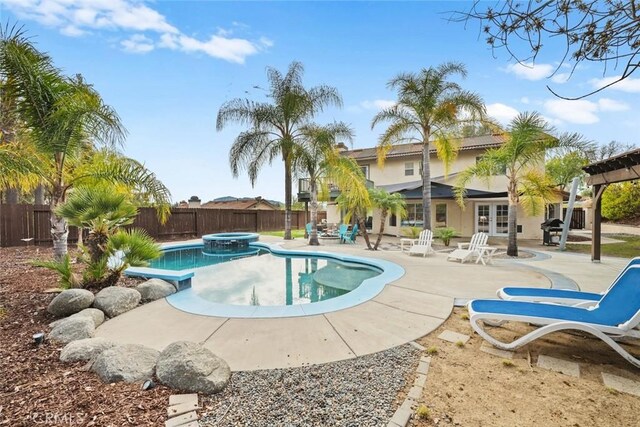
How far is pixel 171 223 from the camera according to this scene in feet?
61.9

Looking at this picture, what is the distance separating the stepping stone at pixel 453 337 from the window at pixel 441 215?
15608 mm

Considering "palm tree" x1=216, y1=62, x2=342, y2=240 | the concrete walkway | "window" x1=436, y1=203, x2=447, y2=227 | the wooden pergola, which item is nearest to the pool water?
the concrete walkway

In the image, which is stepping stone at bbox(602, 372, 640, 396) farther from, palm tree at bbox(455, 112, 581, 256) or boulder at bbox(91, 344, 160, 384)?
palm tree at bbox(455, 112, 581, 256)

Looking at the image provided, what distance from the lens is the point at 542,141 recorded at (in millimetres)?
10312

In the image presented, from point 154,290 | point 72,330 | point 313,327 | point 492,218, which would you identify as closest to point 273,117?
point 154,290

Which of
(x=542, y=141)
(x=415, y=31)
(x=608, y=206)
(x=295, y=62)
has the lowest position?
(x=608, y=206)

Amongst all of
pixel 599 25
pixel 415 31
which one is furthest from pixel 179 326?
pixel 415 31

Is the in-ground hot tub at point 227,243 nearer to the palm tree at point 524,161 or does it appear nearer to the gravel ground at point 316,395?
the palm tree at point 524,161

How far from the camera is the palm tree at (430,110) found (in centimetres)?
1279

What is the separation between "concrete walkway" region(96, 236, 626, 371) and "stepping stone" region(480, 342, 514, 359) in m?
0.71

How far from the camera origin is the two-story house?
669 inches

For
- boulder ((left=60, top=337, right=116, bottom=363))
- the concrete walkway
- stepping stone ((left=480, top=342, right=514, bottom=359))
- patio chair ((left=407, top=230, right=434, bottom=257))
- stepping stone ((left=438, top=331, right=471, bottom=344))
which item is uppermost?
patio chair ((left=407, top=230, right=434, bottom=257))

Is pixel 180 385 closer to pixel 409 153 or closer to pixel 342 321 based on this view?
pixel 342 321

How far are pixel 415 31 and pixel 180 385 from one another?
6.51 meters
